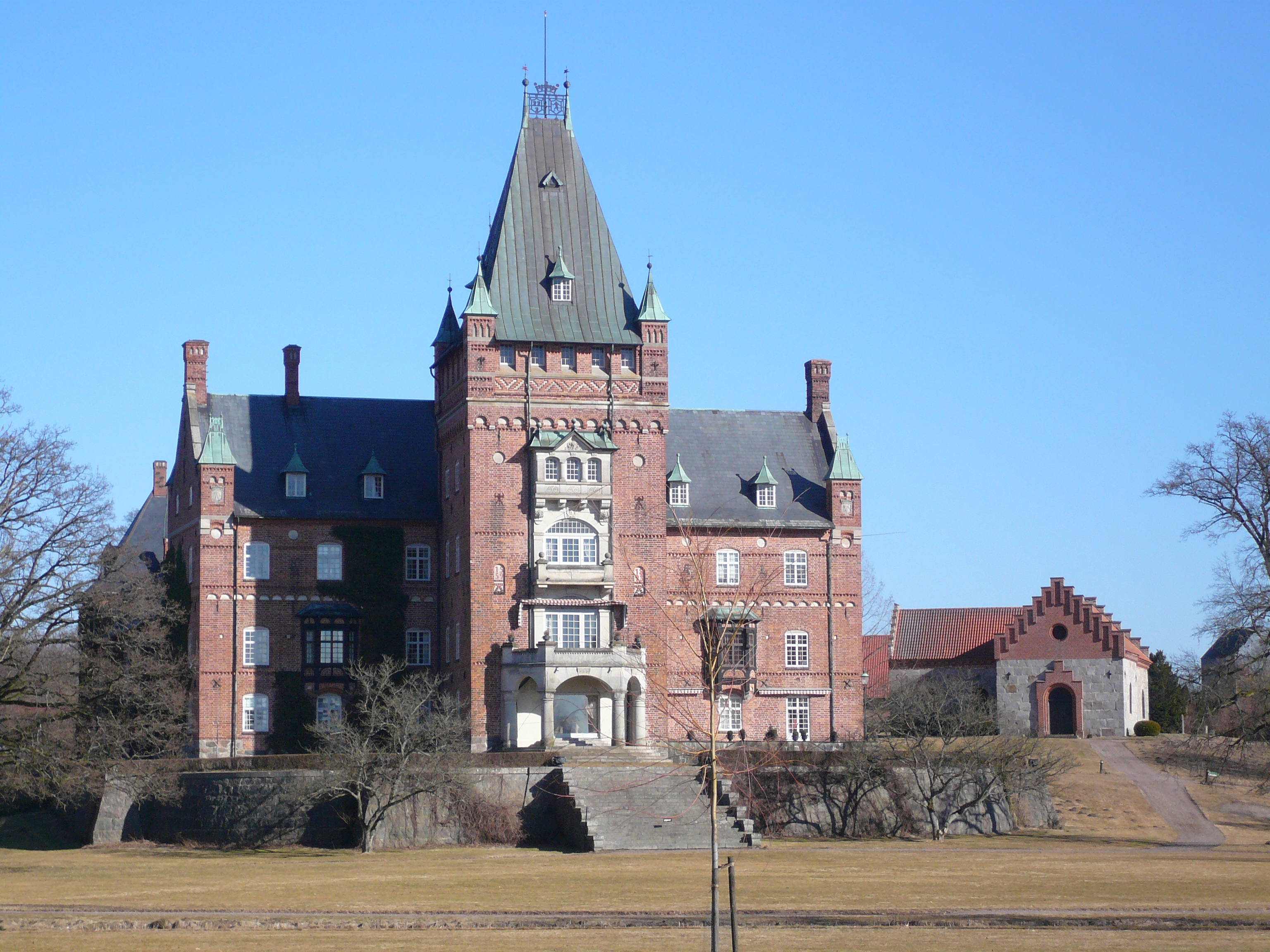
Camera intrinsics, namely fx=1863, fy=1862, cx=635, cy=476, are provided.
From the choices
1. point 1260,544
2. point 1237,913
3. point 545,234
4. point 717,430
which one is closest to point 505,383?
point 545,234

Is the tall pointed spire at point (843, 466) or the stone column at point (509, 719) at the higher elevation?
the tall pointed spire at point (843, 466)

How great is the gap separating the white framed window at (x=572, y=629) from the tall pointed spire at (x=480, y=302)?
12.1 metres

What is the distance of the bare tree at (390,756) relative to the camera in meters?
61.6

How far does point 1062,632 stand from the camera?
8725cm

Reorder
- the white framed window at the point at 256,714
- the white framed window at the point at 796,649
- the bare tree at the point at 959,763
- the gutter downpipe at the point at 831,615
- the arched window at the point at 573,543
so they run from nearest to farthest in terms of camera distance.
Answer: the bare tree at the point at 959,763 → the arched window at the point at 573,543 → the white framed window at the point at 256,714 → the gutter downpipe at the point at 831,615 → the white framed window at the point at 796,649

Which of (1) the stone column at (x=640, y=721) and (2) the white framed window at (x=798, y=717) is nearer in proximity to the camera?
(1) the stone column at (x=640, y=721)

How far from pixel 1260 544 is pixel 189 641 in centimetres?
4210

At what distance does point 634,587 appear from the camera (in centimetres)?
7388

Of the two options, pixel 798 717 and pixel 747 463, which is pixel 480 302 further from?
pixel 798 717

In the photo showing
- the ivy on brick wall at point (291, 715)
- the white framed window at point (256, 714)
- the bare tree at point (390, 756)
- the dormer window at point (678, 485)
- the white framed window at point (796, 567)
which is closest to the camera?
the bare tree at point (390, 756)

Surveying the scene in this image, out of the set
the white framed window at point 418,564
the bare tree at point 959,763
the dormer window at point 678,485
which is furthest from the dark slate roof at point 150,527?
the bare tree at point 959,763

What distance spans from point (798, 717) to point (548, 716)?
13.2 metres

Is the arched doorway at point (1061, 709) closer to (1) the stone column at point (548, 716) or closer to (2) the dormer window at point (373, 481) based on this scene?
(1) the stone column at point (548, 716)

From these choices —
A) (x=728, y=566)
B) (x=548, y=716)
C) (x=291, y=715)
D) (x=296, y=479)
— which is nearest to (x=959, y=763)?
(x=548, y=716)
